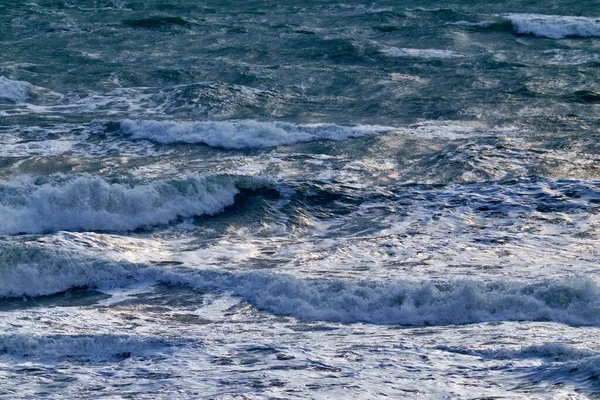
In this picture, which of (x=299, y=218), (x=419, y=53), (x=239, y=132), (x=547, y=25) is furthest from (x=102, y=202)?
(x=547, y=25)

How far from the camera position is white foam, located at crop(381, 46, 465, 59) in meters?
19.9

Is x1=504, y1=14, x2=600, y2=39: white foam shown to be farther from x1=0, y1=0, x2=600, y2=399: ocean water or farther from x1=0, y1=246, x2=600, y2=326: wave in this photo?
x1=0, y1=246, x2=600, y2=326: wave

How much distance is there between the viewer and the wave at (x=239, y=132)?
1380 cm

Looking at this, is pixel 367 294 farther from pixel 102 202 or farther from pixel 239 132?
pixel 239 132

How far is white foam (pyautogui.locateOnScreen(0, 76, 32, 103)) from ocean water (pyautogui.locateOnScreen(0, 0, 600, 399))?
0.05 meters

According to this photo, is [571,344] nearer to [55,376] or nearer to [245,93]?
[55,376]

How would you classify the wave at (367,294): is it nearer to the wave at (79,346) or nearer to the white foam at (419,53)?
the wave at (79,346)

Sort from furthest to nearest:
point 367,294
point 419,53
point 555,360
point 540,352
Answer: point 419,53 < point 367,294 < point 540,352 < point 555,360

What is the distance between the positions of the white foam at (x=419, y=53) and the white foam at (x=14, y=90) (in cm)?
771

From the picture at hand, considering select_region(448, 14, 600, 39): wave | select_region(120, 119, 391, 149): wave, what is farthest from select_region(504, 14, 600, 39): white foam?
select_region(120, 119, 391, 149): wave

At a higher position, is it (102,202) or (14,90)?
(14,90)

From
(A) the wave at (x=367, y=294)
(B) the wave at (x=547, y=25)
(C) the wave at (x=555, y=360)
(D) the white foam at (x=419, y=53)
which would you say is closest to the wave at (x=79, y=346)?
(A) the wave at (x=367, y=294)

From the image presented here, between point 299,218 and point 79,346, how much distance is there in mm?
4539

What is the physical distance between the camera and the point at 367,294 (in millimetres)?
8055
